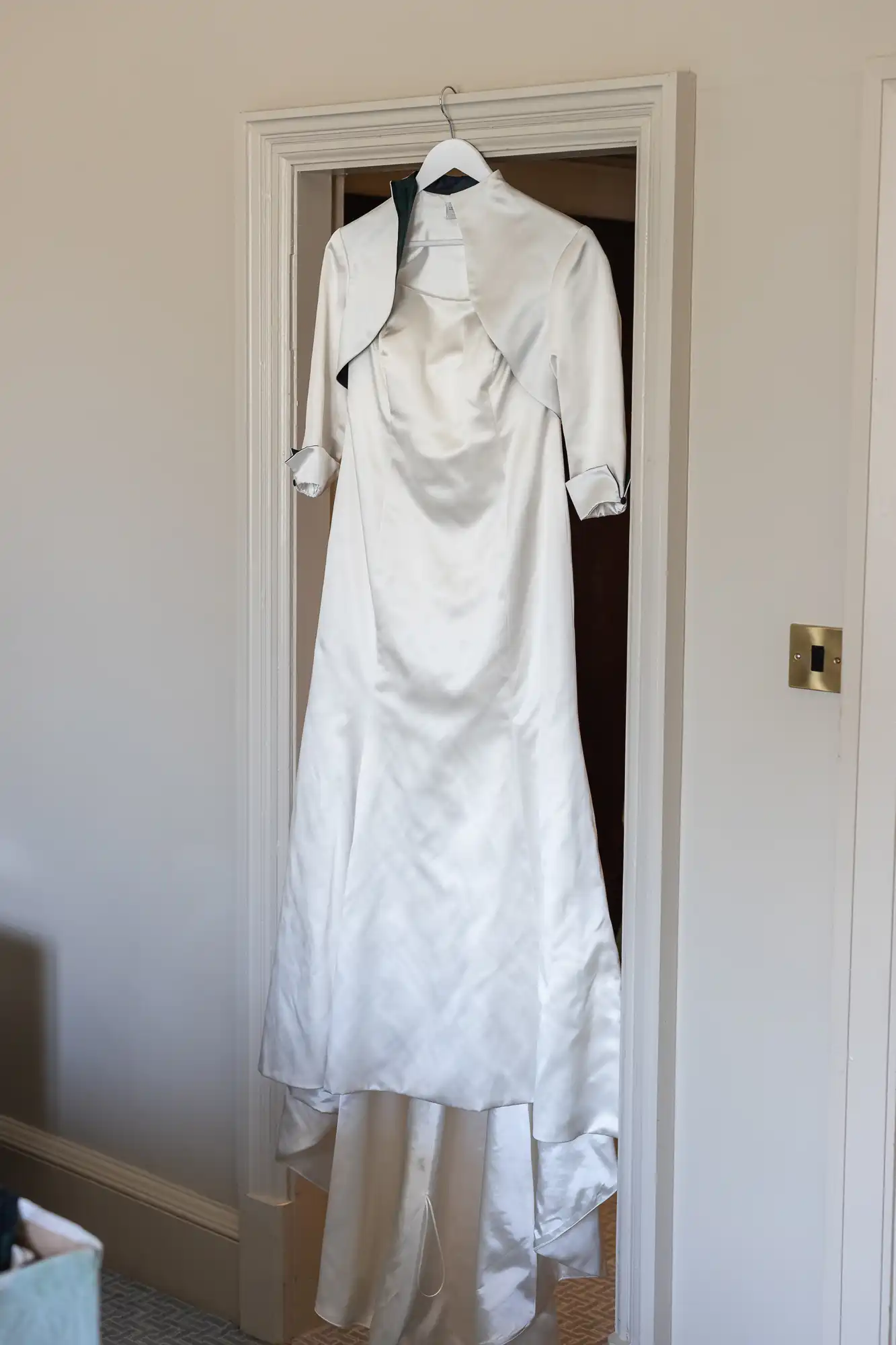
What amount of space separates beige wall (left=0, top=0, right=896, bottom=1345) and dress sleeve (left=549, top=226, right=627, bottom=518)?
0.12 metres

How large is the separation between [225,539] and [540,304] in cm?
69

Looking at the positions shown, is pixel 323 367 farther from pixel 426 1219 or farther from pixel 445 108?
pixel 426 1219

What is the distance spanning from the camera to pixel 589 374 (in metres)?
2.03

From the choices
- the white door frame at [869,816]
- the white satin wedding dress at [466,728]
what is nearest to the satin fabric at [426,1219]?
the white satin wedding dress at [466,728]

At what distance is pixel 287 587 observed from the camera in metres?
2.33

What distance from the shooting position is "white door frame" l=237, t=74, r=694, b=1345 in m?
1.95

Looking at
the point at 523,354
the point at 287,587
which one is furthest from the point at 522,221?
the point at 287,587

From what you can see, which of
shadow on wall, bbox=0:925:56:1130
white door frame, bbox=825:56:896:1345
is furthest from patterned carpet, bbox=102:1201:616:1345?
white door frame, bbox=825:56:896:1345

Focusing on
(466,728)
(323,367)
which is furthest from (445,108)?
(466,728)

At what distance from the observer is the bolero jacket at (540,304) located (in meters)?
2.01

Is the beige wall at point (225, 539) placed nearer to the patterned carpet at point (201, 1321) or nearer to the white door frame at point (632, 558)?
the white door frame at point (632, 558)

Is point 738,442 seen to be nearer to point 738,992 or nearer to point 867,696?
point 867,696

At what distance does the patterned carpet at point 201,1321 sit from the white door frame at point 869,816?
639mm

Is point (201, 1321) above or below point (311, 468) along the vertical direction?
below
